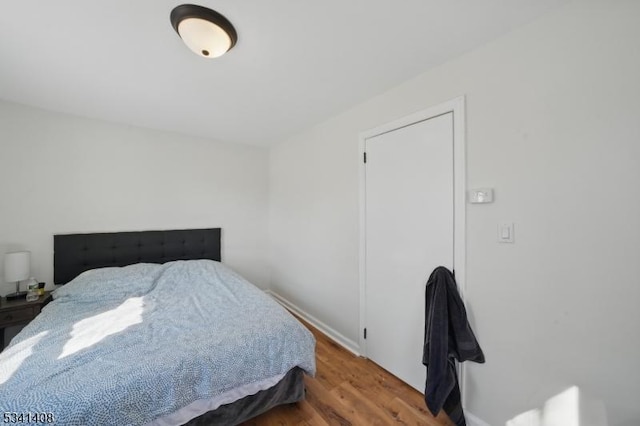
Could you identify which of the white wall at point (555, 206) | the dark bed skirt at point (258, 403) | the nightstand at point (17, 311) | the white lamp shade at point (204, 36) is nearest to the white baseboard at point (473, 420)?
the white wall at point (555, 206)

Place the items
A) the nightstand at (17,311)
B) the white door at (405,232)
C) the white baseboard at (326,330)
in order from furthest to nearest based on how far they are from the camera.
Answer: the white baseboard at (326,330) → the nightstand at (17,311) → the white door at (405,232)

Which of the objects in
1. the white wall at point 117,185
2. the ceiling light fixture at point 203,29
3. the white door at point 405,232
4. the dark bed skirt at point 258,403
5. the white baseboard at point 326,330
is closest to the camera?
the ceiling light fixture at point 203,29

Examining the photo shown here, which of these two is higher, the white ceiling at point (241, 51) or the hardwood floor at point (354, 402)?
the white ceiling at point (241, 51)

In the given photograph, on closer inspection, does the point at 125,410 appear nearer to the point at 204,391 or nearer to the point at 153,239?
the point at 204,391

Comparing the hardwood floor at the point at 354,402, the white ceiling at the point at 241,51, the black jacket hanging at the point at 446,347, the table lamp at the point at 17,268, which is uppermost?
the white ceiling at the point at 241,51

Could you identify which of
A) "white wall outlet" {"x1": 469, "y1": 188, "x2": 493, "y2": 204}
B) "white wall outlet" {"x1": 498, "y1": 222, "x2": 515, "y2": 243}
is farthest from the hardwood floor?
"white wall outlet" {"x1": 469, "y1": 188, "x2": 493, "y2": 204}

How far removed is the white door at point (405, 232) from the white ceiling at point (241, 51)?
512mm

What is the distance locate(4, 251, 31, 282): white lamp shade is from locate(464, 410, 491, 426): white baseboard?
355 centimetres

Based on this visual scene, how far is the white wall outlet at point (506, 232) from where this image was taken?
4.31 ft

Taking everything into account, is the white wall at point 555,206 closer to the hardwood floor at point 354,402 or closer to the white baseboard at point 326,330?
the hardwood floor at point 354,402

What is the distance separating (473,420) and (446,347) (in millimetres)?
529

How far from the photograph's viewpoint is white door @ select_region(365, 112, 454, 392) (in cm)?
162

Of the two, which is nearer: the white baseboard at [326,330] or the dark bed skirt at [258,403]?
the dark bed skirt at [258,403]

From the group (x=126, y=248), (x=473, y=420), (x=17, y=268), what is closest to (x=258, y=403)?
(x=473, y=420)
